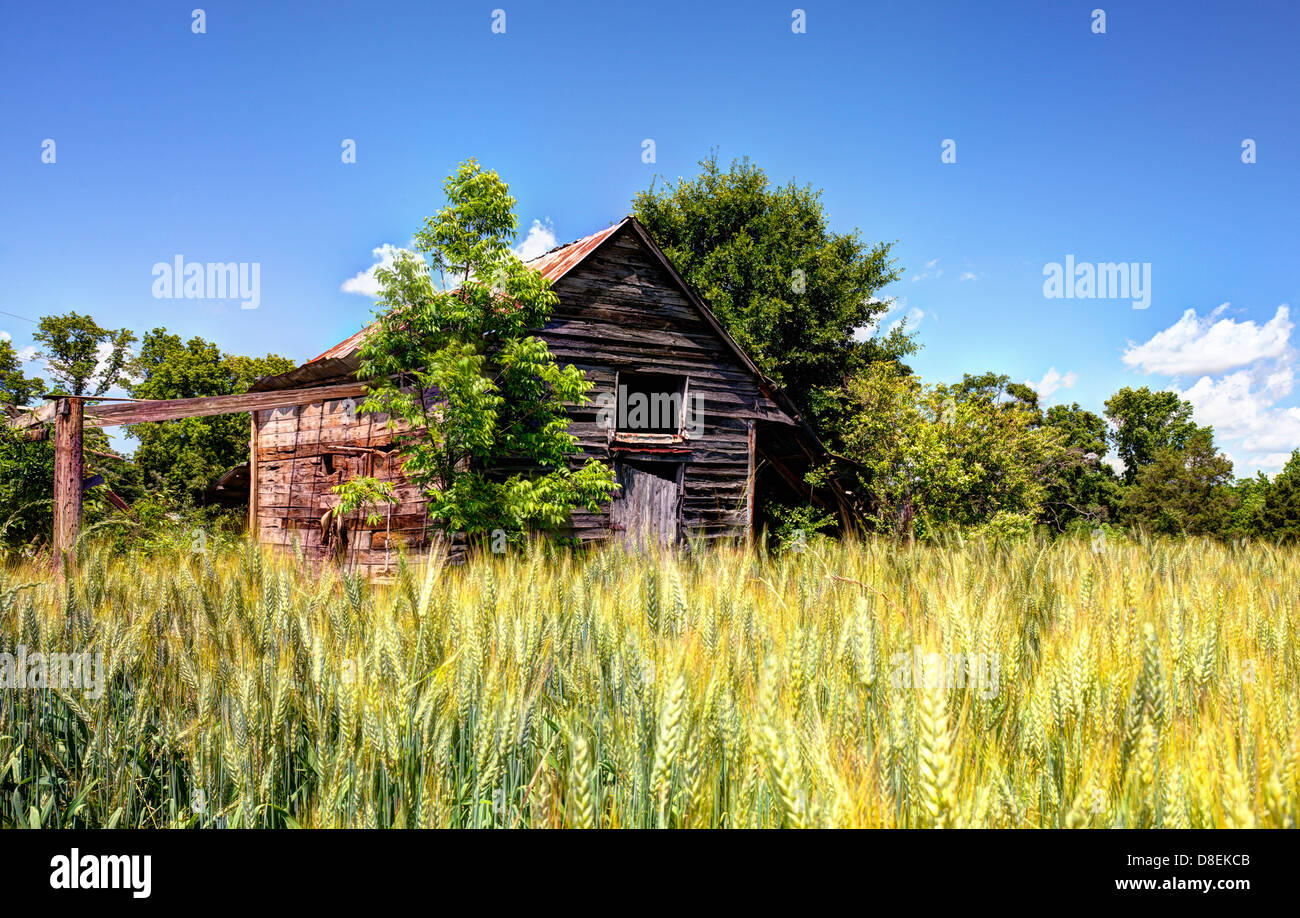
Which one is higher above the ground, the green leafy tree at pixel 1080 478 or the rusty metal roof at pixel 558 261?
the rusty metal roof at pixel 558 261

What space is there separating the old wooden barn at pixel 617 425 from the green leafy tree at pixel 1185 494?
52.3 ft

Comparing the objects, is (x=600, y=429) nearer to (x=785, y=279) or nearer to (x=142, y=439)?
(x=785, y=279)

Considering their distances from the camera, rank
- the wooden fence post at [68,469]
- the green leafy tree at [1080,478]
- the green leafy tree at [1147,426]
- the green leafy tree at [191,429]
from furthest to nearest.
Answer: the green leafy tree at [1147,426] < the green leafy tree at [1080,478] < the green leafy tree at [191,429] < the wooden fence post at [68,469]

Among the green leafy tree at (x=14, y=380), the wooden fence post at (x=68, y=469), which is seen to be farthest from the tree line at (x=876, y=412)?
the green leafy tree at (x=14, y=380)

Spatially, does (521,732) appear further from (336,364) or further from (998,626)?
(336,364)

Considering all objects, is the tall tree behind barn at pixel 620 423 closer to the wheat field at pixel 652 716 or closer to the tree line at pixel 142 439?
the tree line at pixel 142 439

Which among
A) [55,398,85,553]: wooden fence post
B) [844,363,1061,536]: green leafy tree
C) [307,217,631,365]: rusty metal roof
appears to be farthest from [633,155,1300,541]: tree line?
[55,398,85,553]: wooden fence post

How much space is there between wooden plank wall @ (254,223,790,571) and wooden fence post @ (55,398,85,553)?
5543 mm

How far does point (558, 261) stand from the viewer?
14109 millimetres

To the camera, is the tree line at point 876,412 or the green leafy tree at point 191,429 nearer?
the tree line at point 876,412

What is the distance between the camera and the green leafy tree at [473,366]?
927 centimetres

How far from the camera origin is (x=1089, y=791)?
1.21 metres

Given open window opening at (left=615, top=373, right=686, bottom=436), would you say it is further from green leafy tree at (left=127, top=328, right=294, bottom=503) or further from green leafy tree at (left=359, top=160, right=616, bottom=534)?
green leafy tree at (left=127, top=328, right=294, bottom=503)
